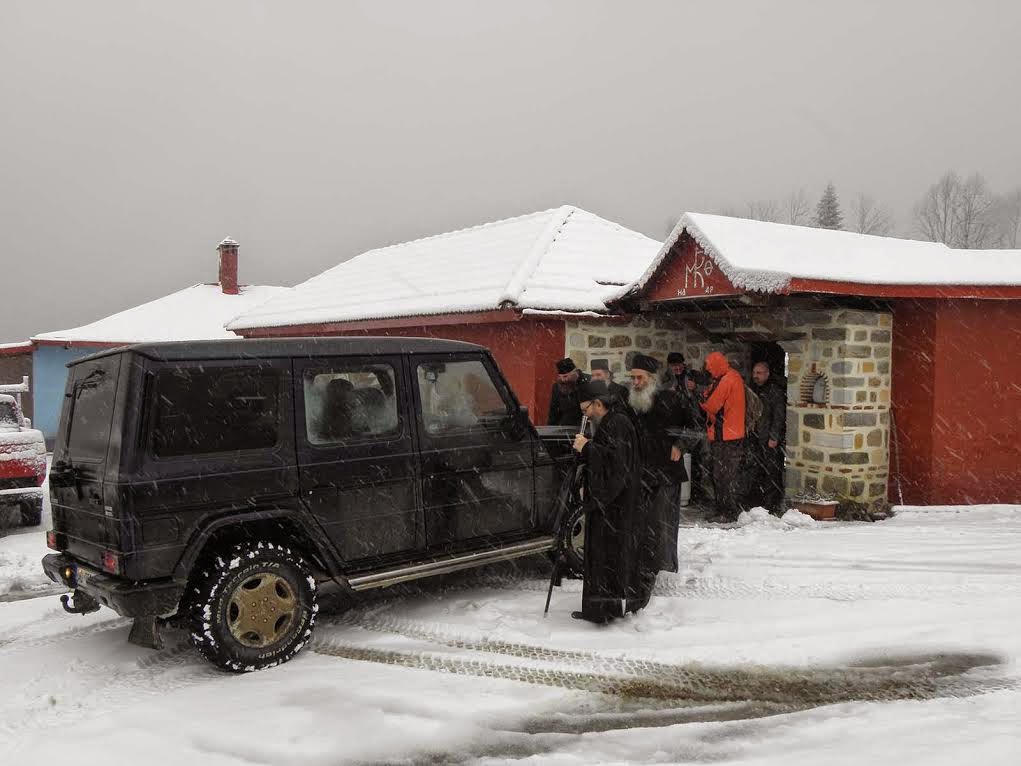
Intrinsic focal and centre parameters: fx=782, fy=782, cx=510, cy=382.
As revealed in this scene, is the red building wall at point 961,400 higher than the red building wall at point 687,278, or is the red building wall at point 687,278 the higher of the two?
the red building wall at point 687,278

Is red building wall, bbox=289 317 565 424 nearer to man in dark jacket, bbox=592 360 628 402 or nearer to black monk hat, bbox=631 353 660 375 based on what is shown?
man in dark jacket, bbox=592 360 628 402

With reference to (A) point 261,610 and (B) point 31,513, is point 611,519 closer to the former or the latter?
(A) point 261,610

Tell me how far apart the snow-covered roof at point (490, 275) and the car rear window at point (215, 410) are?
16.7 feet

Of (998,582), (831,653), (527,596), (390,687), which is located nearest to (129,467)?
(390,687)

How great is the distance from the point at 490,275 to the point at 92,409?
710 centimetres

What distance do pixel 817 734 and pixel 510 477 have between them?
252 cm

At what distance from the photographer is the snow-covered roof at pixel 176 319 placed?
2336 cm

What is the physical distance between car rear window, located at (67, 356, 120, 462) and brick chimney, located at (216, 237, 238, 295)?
81.6ft

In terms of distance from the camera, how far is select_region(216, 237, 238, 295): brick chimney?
28391mm

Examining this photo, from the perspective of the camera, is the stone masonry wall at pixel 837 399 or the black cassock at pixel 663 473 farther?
the stone masonry wall at pixel 837 399

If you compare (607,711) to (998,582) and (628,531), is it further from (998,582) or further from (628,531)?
(998,582)

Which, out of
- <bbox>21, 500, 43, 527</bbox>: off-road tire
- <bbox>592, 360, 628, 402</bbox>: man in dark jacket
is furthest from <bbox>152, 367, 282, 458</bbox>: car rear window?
<bbox>21, 500, 43, 527</bbox>: off-road tire

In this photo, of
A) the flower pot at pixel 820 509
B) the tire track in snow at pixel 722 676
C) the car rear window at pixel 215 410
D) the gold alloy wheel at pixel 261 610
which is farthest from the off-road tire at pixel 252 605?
the flower pot at pixel 820 509

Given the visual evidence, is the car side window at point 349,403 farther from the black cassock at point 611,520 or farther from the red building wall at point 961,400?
the red building wall at point 961,400
